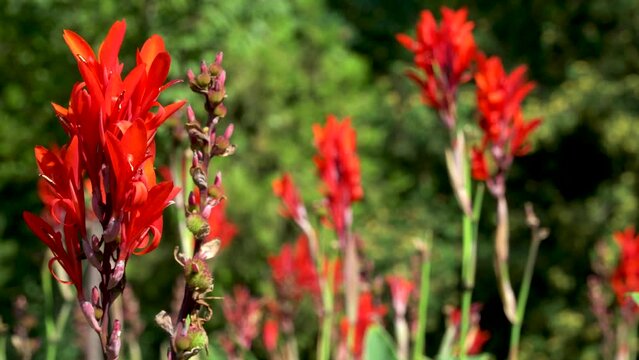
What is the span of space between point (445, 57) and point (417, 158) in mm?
10166

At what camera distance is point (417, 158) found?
12023 mm

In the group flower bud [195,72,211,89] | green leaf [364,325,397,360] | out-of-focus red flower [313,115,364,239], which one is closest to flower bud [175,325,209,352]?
flower bud [195,72,211,89]

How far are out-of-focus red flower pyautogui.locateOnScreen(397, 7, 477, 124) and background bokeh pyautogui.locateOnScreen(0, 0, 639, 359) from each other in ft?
22.1

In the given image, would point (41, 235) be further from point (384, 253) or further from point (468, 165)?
point (384, 253)

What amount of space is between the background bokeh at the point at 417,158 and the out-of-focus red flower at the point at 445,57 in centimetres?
672

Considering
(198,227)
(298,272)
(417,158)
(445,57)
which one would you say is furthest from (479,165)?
(417,158)

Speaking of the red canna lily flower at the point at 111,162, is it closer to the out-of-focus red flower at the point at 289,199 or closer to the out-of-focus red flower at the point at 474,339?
the out-of-focus red flower at the point at 289,199

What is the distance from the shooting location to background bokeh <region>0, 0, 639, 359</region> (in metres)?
9.82

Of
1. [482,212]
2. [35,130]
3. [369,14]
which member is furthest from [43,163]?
[369,14]

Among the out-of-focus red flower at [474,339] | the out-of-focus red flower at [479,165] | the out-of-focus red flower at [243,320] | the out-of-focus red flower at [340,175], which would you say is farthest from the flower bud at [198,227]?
the out-of-focus red flower at [474,339]

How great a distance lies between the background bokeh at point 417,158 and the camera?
9.82 meters

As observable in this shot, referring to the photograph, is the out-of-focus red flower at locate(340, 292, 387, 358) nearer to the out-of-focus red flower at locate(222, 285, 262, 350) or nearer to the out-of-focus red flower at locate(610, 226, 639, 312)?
the out-of-focus red flower at locate(222, 285, 262, 350)

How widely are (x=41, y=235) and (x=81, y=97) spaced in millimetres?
175

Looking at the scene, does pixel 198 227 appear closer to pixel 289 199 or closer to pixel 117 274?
pixel 117 274
